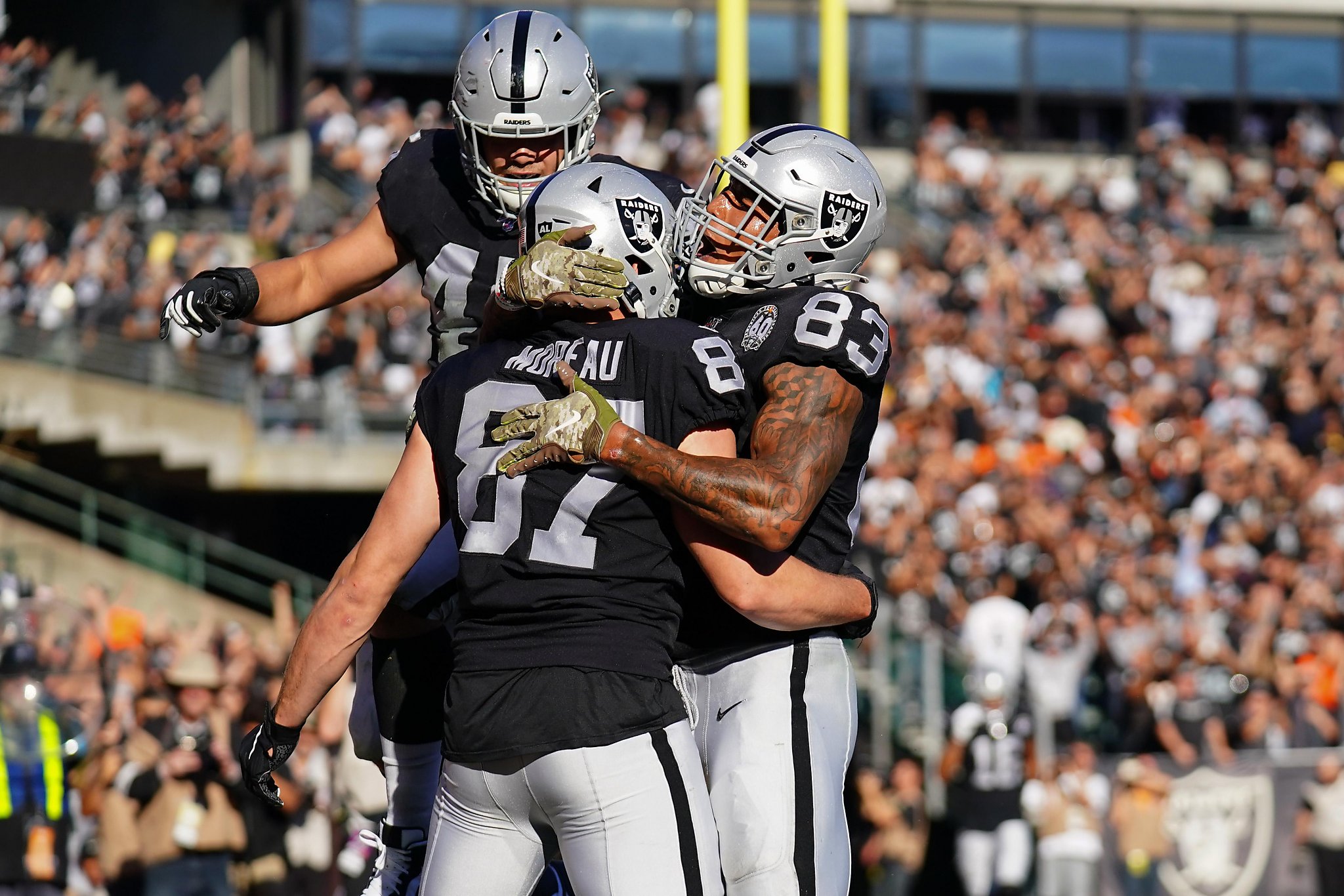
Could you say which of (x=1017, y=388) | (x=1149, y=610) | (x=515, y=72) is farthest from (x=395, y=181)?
(x=1017, y=388)

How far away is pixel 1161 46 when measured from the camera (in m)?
24.8

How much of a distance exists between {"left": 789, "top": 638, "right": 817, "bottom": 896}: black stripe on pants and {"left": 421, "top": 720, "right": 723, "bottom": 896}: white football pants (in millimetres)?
406

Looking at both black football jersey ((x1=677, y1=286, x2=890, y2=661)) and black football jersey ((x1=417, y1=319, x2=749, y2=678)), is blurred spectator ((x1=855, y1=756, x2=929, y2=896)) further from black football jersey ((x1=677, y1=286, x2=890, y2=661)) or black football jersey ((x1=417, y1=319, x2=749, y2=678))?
black football jersey ((x1=417, y1=319, x2=749, y2=678))

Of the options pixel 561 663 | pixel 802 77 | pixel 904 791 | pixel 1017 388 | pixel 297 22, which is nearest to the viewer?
pixel 561 663

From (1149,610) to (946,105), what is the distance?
42.6ft

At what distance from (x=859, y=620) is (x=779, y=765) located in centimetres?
38

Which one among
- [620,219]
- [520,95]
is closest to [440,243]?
[520,95]

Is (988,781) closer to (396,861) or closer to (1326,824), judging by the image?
(1326,824)

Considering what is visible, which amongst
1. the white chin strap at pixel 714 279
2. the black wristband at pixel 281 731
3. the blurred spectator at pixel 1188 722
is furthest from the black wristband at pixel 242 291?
the blurred spectator at pixel 1188 722

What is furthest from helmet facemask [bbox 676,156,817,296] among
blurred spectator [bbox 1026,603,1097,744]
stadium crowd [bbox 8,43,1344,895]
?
blurred spectator [bbox 1026,603,1097,744]

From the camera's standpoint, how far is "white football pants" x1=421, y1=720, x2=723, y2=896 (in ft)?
11.8

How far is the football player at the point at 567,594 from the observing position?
3605 millimetres

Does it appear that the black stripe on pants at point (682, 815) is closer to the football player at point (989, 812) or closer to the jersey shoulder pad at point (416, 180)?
the jersey shoulder pad at point (416, 180)

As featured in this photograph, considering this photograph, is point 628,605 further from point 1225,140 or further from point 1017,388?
point 1225,140
